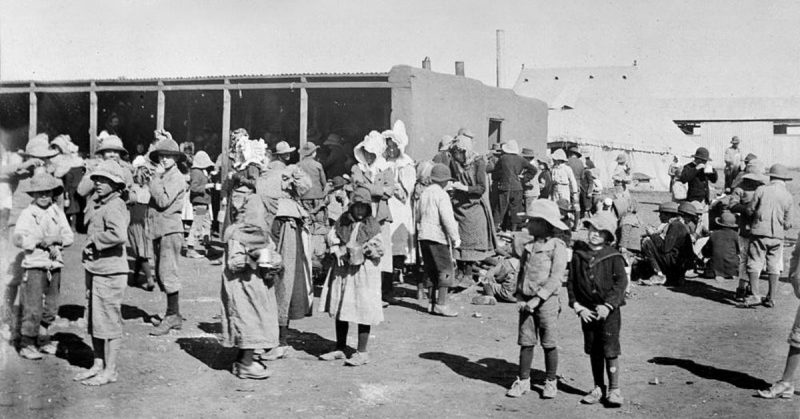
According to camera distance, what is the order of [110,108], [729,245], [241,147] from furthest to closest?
[110,108]
[729,245]
[241,147]

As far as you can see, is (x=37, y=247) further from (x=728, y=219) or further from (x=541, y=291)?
(x=728, y=219)

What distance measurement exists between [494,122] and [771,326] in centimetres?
1016

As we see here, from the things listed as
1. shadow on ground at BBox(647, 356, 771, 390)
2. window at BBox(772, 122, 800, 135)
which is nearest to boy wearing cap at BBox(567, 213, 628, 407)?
shadow on ground at BBox(647, 356, 771, 390)

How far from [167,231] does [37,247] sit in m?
1.33

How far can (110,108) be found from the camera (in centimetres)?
2008

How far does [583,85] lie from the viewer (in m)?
A: 40.5

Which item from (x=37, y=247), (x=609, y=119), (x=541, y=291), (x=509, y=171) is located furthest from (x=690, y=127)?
(x=37, y=247)

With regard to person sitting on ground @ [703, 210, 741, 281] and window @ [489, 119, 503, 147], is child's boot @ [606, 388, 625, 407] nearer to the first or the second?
person sitting on ground @ [703, 210, 741, 281]

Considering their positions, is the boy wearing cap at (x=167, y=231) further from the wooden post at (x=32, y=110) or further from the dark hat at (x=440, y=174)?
the wooden post at (x=32, y=110)

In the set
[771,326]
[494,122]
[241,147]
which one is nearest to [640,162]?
[494,122]

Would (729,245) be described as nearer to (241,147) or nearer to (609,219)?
(609,219)

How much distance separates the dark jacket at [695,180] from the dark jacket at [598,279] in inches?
289

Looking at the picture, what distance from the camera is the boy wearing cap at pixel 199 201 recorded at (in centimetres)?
1308

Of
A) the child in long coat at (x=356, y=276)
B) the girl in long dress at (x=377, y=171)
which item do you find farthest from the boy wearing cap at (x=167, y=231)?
the girl in long dress at (x=377, y=171)
